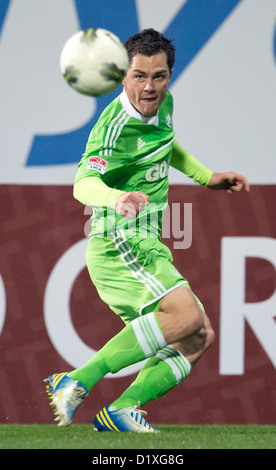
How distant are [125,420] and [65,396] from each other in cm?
29

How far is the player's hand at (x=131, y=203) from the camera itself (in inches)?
127

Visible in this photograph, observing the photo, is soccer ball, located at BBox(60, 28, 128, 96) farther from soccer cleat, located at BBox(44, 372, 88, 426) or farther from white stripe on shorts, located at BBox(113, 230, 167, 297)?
soccer cleat, located at BBox(44, 372, 88, 426)

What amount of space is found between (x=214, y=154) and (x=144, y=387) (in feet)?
6.35

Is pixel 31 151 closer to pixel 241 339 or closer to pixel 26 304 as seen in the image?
pixel 26 304

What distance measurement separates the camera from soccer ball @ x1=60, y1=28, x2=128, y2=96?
3.49 meters

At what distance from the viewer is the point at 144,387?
3.71 m

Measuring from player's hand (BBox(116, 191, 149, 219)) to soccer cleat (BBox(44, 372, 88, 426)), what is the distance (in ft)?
2.67

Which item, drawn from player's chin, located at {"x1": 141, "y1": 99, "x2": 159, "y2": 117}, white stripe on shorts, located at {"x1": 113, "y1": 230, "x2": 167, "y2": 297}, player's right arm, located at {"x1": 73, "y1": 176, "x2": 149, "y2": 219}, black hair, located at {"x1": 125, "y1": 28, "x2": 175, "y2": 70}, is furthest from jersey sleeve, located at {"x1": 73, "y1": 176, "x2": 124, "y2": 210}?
black hair, located at {"x1": 125, "y1": 28, "x2": 175, "y2": 70}

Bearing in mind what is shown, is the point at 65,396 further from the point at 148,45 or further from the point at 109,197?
the point at 148,45

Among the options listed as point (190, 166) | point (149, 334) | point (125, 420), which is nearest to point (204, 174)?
point (190, 166)

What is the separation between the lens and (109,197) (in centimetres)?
338

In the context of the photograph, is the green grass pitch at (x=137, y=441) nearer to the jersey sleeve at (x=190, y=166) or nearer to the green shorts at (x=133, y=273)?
the green shorts at (x=133, y=273)

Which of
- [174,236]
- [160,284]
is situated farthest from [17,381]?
[160,284]

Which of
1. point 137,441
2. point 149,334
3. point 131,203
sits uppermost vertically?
point 131,203
